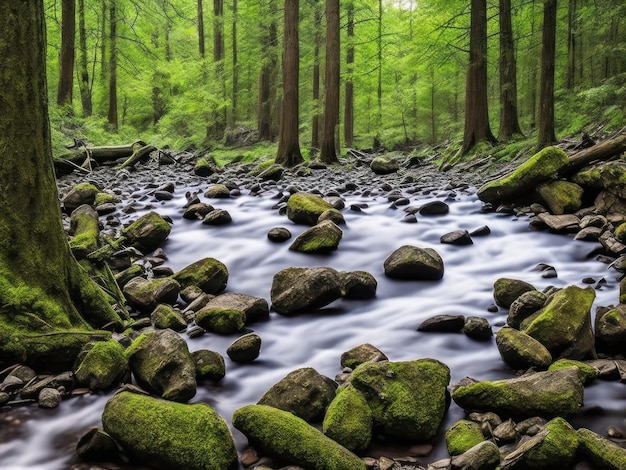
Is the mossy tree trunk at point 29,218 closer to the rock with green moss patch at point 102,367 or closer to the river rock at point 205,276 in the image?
the rock with green moss patch at point 102,367

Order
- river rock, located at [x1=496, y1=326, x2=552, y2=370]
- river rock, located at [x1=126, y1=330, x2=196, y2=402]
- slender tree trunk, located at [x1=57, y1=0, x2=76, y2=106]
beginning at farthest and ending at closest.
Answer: slender tree trunk, located at [x1=57, y1=0, x2=76, y2=106] → river rock, located at [x1=496, y1=326, x2=552, y2=370] → river rock, located at [x1=126, y1=330, x2=196, y2=402]

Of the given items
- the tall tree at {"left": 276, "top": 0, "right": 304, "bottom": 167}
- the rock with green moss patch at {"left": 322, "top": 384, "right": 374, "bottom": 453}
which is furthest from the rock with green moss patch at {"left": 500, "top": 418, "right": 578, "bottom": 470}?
the tall tree at {"left": 276, "top": 0, "right": 304, "bottom": 167}

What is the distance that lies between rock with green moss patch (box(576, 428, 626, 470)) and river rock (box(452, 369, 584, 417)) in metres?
0.36

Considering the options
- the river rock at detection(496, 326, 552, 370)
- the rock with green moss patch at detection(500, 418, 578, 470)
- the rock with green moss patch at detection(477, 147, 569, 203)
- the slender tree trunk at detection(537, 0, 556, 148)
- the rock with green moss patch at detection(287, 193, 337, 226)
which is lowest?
the rock with green moss patch at detection(500, 418, 578, 470)

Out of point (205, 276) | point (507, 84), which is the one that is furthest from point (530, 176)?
point (507, 84)

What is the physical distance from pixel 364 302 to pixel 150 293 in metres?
2.45

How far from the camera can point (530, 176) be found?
8.44 metres

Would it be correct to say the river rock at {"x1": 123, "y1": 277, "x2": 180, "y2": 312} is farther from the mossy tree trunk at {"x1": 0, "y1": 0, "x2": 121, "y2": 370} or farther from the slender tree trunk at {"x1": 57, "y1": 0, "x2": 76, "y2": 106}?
the slender tree trunk at {"x1": 57, "y1": 0, "x2": 76, "y2": 106}

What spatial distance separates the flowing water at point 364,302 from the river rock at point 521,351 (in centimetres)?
11

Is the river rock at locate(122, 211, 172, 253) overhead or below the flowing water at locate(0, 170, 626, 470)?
overhead

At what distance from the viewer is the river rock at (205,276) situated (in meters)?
6.24

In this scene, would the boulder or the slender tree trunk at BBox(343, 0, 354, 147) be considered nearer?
the boulder

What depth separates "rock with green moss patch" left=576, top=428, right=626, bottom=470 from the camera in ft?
9.30

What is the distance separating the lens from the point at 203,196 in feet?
36.0
